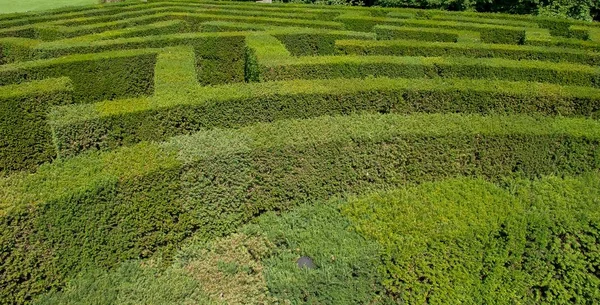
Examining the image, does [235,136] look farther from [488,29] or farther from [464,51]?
[488,29]

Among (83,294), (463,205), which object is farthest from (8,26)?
(463,205)

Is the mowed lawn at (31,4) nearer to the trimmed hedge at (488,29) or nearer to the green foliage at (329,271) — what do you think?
the trimmed hedge at (488,29)

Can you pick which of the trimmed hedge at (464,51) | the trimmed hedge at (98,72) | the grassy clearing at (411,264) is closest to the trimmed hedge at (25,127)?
the trimmed hedge at (98,72)

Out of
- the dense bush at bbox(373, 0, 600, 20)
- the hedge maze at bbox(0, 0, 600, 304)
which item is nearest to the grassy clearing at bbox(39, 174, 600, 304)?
the hedge maze at bbox(0, 0, 600, 304)

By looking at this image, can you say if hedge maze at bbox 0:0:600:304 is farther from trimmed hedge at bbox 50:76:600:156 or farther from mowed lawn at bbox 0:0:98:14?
mowed lawn at bbox 0:0:98:14

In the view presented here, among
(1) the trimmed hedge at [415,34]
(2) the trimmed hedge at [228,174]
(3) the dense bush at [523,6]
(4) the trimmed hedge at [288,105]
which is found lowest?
(2) the trimmed hedge at [228,174]

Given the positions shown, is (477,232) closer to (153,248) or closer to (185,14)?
(153,248)

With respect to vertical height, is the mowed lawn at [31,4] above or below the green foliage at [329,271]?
above
